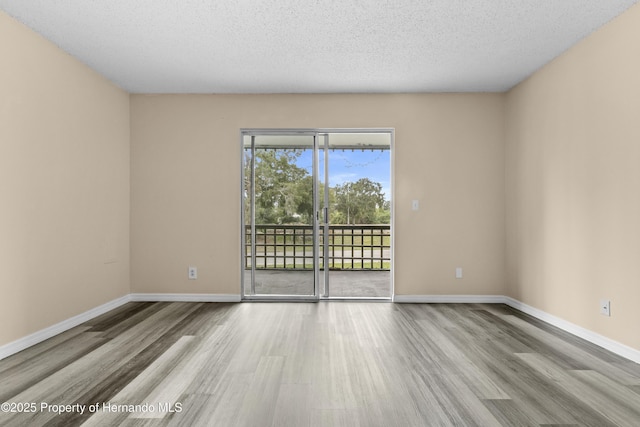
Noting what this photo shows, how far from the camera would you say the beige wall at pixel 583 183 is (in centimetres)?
285

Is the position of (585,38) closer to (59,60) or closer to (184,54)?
(184,54)

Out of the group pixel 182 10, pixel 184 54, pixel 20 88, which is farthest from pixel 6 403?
pixel 184 54

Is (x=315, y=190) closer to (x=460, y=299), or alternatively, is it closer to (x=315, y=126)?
(x=315, y=126)

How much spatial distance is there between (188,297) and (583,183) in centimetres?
434

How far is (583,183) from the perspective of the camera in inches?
132

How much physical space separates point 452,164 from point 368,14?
2419mm

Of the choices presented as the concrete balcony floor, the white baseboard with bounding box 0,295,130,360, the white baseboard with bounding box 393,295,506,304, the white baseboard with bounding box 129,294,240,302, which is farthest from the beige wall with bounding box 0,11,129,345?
the white baseboard with bounding box 393,295,506,304

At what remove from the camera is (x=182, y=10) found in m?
2.85

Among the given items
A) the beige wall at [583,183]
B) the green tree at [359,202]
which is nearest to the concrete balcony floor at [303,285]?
the green tree at [359,202]

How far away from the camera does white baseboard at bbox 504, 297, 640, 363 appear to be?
283 cm

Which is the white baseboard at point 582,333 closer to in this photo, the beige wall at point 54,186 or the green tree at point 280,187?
the green tree at point 280,187

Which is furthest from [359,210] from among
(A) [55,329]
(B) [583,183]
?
(A) [55,329]

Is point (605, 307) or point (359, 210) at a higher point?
point (359, 210)

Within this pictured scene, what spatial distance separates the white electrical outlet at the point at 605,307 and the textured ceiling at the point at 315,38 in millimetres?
2210
